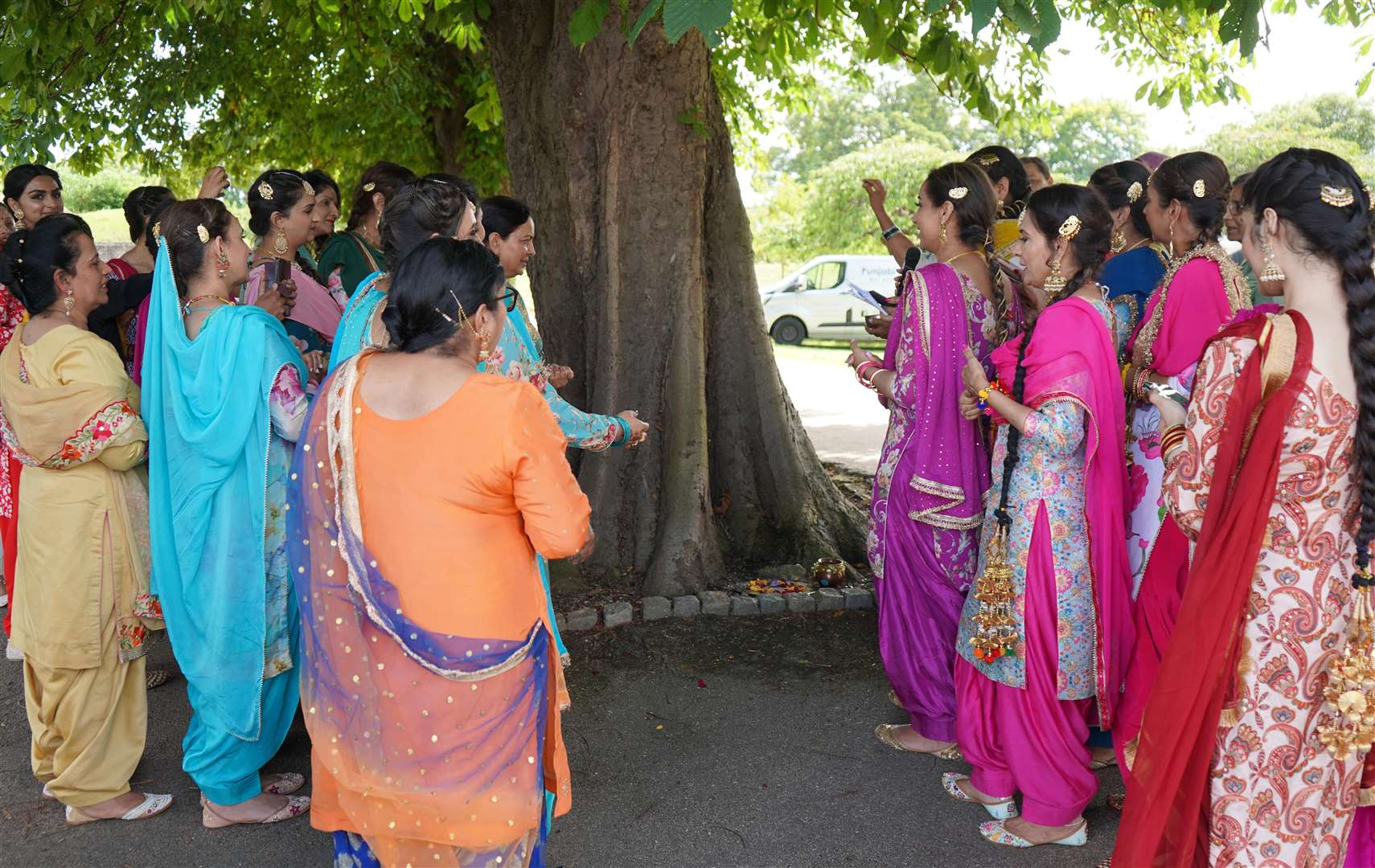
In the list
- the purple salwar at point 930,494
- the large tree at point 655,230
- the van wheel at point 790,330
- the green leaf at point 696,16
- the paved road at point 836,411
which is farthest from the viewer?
the van wheel at point 790,330

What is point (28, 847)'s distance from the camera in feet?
10.9

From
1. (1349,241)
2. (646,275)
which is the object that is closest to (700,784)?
(1349,241)

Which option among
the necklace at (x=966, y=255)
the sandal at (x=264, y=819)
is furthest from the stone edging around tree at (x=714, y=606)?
the necklace at (x=966, y=255)


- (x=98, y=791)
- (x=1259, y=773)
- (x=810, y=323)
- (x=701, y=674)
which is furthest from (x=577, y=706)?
(x=810, y=323)

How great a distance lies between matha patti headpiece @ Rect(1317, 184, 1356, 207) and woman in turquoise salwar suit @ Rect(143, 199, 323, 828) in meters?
2.70

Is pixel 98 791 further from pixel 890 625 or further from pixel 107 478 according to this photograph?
pixel 890 625

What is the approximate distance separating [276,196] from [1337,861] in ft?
12.3

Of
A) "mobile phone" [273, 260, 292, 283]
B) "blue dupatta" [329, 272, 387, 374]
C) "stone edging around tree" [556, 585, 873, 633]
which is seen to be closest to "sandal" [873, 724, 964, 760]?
"stone edging around tree" [556, 585, 873, 633]

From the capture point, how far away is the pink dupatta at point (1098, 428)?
3150 mm

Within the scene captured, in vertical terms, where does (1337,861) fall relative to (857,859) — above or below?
above

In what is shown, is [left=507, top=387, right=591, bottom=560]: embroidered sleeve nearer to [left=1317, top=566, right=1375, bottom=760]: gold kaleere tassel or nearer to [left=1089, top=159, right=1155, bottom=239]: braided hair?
[left=1317, top=566, right=1375, bottom=760]: gold kaleere tassel

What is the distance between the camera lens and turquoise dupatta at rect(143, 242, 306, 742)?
126 inches

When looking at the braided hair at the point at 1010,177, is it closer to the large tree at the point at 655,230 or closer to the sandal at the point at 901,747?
the large tree at the point at 655,230

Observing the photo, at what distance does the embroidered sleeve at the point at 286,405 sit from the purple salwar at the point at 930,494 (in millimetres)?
1957
